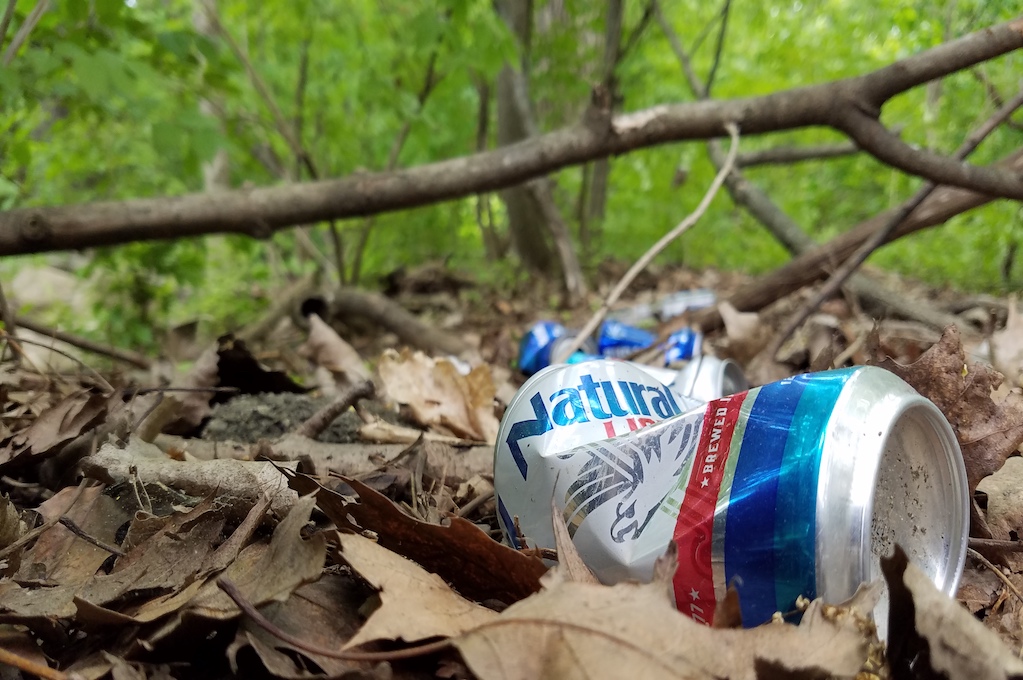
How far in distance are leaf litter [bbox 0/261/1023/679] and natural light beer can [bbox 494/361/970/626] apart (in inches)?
2.1

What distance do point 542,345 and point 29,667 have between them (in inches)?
68.6

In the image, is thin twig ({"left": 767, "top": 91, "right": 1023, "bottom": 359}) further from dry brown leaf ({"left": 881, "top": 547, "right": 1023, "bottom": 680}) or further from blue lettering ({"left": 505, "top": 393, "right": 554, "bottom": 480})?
dry brown leaf ({"left": 881, "top": 547, "right": 1023, "bottom": 680})

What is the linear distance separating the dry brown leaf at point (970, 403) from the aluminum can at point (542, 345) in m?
1.22

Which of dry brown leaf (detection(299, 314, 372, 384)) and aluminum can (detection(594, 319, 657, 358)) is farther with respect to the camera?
aluminum can (detection(594, 319, 657, 358))

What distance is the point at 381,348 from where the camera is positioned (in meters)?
2.80

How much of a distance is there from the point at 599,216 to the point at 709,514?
194 inches

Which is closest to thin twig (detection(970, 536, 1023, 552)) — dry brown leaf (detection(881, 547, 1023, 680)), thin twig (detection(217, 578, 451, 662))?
dry brown leaf (detection(881, 547, 1023, 680))

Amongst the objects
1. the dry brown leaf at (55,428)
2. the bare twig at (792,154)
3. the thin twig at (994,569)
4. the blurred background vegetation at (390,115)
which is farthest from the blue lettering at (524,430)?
the bare twig at (792,154)

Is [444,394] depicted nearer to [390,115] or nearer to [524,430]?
[524,430]

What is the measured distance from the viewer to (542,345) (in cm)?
221

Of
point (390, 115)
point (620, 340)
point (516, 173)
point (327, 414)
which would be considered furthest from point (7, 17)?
point (390, 115)

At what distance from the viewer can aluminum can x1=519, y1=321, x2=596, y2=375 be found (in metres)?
2.18

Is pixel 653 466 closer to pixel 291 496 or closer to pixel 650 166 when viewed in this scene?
pixel 291 496

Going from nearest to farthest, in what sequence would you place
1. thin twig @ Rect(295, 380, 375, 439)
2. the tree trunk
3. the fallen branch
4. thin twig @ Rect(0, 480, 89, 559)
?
thin twig @ Rect(0, 480, 89, 559) < thin twig @ Rect(295, 380, 375, 439) < the fallen branch < the tree trunk
